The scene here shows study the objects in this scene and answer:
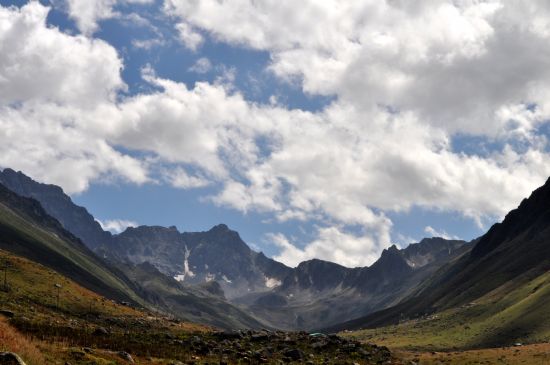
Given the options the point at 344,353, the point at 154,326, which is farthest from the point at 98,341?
the point at 154,326

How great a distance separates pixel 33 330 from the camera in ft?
174

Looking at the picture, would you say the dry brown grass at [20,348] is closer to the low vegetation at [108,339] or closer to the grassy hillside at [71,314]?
the low vegetation at [108,339]

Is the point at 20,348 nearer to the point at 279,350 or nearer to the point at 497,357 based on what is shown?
the point at 279,350

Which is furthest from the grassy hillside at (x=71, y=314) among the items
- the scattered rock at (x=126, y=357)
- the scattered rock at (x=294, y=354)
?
the scattered rock at (x=294, y=354)

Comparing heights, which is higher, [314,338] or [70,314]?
[314,338]

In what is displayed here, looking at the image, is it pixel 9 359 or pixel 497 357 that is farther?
pixel 497 357

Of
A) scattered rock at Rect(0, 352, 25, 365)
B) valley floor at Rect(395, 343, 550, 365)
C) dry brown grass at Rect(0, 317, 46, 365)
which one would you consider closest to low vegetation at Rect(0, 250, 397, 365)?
dry brown grass at Rect(0, 317, 46, 365)

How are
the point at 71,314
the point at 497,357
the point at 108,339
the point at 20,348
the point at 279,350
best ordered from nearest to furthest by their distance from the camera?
the point at 20,348, the point at 108,339, the point at 279,350, the point at 497,357, the point at 71,314

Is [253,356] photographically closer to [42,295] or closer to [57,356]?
[57,356]

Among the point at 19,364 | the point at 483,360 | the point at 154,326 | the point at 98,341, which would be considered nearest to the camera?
the point at 19,364

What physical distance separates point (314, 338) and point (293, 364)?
25.2 meters

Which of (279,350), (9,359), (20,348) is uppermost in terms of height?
(9,359)

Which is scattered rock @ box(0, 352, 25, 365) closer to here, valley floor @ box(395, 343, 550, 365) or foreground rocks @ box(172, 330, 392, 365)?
foreground rocks @ box(172, 330, 392, 365)

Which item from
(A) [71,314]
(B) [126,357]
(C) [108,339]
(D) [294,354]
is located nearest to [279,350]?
(D) [294,354]
